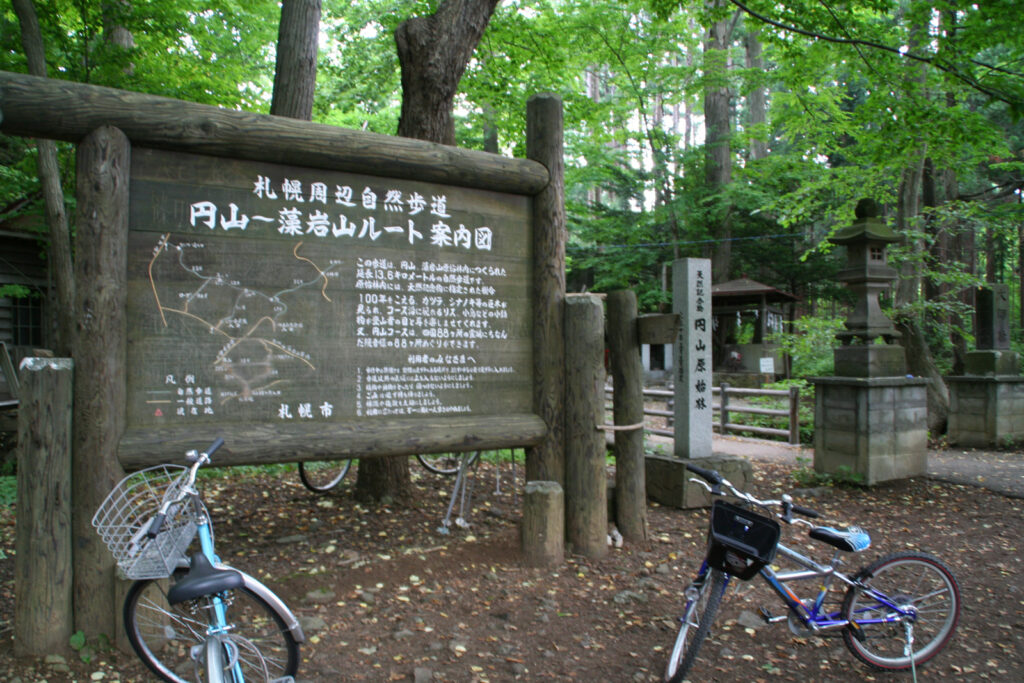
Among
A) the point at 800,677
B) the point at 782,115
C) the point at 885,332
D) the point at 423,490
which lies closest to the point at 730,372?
the point at 782,115

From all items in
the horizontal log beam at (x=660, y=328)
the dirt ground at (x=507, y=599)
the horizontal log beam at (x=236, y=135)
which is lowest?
Answer: the dirt ground at (x=507, y=599)

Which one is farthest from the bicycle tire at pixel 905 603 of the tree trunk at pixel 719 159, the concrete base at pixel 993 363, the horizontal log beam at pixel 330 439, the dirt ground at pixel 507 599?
the tree trunk at pixel 719 159

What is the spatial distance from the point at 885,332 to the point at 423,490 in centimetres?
566

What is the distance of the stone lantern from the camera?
764cm

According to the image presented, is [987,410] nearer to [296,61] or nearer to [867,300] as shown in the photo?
[867,300]

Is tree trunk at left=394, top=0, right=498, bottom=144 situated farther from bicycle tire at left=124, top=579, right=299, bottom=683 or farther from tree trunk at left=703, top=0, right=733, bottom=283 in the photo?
tree trunk at left=703, top=0, right=733, bottom=283

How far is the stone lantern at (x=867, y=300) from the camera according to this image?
7.64 m

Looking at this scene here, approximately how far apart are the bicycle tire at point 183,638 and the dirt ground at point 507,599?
158 millimetres

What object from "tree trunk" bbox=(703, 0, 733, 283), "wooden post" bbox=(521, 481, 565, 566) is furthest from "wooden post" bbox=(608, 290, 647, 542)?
"tree trunk" bbox=(703, 0, 733, 283)

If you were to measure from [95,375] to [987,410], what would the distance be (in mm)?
11892

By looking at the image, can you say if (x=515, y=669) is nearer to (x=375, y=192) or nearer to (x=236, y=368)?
(x=236, y=368)

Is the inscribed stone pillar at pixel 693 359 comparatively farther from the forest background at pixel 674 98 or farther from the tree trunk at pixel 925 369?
the tree trunk at pixel 925 369

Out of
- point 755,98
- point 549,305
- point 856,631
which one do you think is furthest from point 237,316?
point 755,98

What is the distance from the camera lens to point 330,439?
3.90 m
